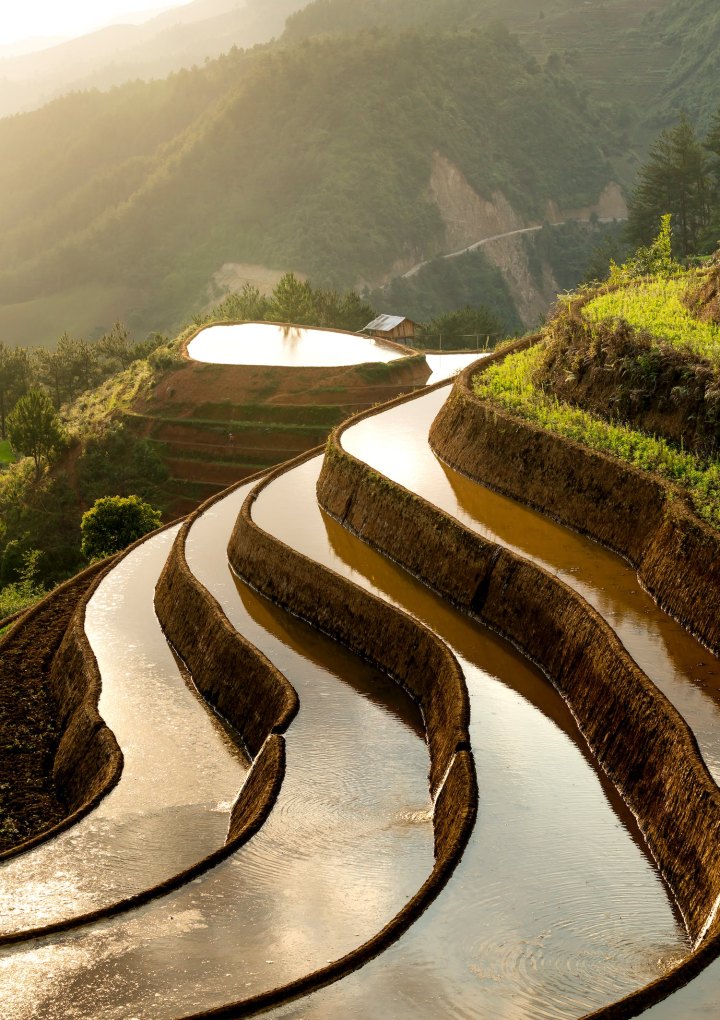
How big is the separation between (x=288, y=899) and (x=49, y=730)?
32.9 ft

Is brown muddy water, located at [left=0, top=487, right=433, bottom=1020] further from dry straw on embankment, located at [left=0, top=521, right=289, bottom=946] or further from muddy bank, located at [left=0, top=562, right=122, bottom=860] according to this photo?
muddy bank, located at [left=0, top=562, right=122, bottom=860]

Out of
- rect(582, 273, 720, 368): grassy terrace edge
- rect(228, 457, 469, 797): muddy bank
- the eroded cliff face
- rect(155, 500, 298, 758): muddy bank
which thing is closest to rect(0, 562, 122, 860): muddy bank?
rect(155, 500, 298, 758): muddy bank

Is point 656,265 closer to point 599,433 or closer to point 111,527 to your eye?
point 599,433

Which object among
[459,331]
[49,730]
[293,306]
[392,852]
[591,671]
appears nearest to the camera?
[392,852]

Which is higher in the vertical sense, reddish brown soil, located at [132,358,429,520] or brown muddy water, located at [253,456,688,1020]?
brown muddy water, located at [253,456,688,1020]

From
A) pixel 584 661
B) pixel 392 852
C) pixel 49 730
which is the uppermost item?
pixel 584 661

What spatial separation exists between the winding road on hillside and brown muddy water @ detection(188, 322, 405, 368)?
30972mm

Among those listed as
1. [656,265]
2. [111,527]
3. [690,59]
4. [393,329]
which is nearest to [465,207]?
[690,59]

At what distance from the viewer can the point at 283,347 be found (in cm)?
5631

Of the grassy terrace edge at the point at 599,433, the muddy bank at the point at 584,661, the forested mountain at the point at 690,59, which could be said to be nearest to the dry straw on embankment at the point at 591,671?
the muddy bank at the point at 584,661

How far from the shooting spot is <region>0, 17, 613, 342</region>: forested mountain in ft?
448

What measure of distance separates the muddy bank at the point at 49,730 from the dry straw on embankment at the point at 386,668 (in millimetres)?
3641

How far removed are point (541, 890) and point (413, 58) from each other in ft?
513

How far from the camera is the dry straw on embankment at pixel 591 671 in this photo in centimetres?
1186
